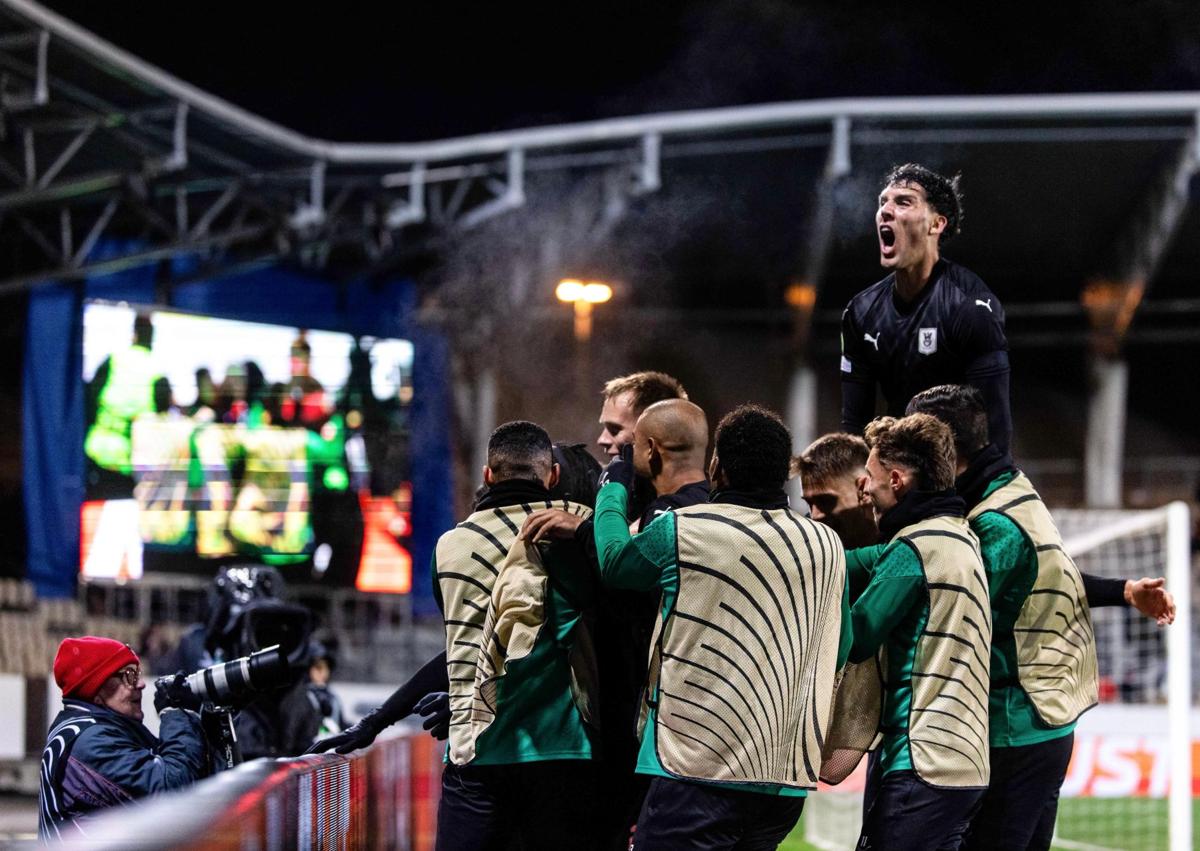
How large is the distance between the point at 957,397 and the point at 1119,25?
1733 centimetres

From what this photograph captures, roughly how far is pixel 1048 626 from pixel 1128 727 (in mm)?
12037

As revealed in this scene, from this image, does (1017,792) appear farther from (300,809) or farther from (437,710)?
(300,809)

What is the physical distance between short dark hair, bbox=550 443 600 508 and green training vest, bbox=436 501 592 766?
0.31m

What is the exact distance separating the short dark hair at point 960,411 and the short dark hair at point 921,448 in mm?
113

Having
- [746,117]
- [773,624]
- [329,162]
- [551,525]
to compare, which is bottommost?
[773,624]

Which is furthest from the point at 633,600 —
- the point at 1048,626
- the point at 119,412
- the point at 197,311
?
the point at 197,311

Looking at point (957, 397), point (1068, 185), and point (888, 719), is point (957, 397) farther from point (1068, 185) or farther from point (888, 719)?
point (1068, 185)

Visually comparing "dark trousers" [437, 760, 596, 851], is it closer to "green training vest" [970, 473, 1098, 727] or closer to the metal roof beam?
"green training vest" [970, 473, 1098, 727]

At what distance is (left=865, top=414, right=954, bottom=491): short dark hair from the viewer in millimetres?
4219

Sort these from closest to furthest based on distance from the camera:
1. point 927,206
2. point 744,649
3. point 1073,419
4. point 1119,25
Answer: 1. point 744,649
2. point 927,206
3. point 1119,25
4. point 1073,419

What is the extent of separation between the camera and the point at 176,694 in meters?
5.01

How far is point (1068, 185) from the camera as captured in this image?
66.6ft

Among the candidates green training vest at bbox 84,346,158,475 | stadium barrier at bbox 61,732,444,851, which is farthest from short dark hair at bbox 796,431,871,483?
green training vest at bbox 84,346,158,475

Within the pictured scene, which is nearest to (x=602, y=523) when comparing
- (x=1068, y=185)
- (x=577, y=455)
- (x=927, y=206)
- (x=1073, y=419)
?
(x=577, y=455)
